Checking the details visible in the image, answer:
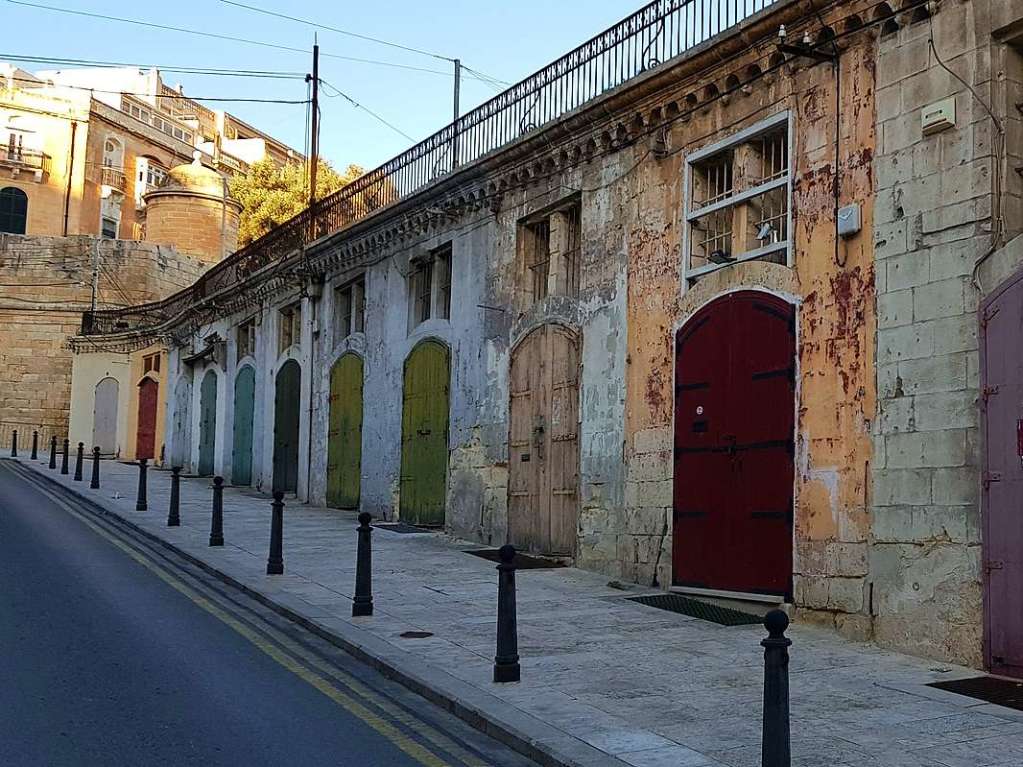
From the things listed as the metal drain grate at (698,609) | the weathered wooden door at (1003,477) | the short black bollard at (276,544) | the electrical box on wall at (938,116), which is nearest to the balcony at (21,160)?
the short black bollard at (276,544)

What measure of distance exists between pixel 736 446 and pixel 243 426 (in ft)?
61.9

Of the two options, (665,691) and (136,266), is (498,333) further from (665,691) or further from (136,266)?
(136,266)

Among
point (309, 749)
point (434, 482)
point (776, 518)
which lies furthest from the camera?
point (434, 482)

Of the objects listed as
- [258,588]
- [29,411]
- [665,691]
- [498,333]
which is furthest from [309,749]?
[29,411]

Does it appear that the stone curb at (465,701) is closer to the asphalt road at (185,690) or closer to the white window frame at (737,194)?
the asphalt road at (185,690)

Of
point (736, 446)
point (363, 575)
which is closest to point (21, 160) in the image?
point (363, 575)

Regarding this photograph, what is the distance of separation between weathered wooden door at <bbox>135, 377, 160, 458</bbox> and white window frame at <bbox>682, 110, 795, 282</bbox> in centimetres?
2797

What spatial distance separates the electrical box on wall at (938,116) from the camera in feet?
28.1

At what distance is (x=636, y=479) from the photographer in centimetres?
1243

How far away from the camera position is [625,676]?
760 centimetres

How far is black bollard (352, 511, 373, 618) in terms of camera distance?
31.1 feet

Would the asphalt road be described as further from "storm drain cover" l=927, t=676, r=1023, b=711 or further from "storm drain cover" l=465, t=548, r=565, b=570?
"storm drain cover" l=465, t=548, r=565, b=570

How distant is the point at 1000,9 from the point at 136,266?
4286 centimetres

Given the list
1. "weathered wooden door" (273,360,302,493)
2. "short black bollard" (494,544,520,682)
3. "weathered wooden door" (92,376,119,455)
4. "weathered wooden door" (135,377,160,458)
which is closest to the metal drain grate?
"short black bollard" (494,544,520,682)
